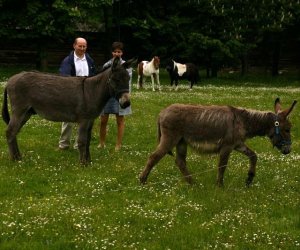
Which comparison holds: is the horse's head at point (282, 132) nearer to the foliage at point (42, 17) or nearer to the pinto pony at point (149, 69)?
the pinto pony at point (149, 69)

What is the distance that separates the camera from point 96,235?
687cm

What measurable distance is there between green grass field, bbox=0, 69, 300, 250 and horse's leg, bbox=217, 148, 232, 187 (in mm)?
191

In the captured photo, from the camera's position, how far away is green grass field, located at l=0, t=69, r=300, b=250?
6867 millimetres

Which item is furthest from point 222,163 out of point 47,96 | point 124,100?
point 47,96

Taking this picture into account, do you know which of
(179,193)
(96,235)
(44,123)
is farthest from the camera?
(44,123)

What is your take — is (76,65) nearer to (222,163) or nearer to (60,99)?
(60,99)

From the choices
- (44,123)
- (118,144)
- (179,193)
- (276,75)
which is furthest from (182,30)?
(179,193)

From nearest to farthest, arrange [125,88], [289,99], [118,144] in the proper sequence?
[125,88] < [118,144] < [289,99]

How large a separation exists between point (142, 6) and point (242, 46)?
9.16 m

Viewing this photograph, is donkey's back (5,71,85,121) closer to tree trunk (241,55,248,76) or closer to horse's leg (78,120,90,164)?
horse's leg (78,120,90,164)

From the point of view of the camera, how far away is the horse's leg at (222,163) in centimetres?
941

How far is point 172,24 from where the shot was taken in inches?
1492

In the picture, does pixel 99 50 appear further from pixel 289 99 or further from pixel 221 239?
pixel 221 239

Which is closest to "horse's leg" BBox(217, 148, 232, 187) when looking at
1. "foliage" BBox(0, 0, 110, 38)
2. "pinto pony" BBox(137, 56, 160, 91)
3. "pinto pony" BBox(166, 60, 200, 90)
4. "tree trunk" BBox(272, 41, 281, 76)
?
"pinto pony" BBox(137, 56, 160, 91)
